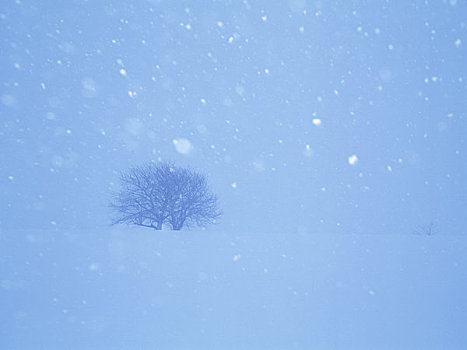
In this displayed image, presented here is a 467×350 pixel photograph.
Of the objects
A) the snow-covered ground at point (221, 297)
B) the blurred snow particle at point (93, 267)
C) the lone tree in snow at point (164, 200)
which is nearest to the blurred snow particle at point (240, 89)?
the lone tree in snow at point (164, 200)

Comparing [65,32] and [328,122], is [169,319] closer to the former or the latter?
[328,122]

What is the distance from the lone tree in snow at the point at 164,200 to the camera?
7.23m

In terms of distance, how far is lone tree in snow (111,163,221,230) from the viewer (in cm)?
723

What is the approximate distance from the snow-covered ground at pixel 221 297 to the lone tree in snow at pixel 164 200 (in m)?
3.57

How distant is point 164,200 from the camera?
Result: 732 cm

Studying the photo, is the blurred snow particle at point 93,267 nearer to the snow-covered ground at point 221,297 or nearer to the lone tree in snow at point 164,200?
the snow-covered ground at point 221,297

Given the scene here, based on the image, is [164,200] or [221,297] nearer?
[221,297]

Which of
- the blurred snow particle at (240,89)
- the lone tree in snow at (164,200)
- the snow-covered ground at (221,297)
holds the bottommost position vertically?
the snow-covered ground at (221,297)

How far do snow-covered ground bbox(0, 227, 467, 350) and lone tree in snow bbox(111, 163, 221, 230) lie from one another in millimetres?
3566

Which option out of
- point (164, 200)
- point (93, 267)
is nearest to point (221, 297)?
point (93, 267)

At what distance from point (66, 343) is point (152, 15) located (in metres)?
215

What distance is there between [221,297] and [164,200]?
5344mm

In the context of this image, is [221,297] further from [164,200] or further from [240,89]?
[240,89]

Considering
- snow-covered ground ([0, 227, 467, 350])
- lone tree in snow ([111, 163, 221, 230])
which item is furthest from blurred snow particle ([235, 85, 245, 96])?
snow-covered ground ([0, 227, 467, 350])
